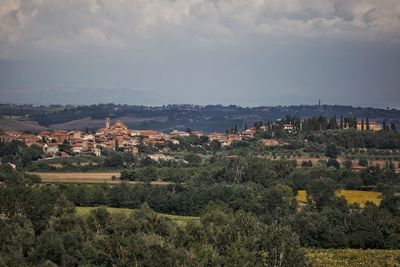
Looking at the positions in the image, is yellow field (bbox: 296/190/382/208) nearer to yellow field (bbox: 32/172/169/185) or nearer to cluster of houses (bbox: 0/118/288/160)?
yellow field (bbox: 32/172/169/185)

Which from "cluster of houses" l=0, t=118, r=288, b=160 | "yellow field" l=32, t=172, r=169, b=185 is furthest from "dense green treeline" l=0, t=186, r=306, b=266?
"cluster of houses" l=0, t=118, r=288, b=160

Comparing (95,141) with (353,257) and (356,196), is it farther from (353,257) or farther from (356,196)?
(353,257)

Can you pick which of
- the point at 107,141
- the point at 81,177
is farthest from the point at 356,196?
the point at 107,141

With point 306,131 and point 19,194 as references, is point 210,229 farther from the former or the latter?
point 306,131

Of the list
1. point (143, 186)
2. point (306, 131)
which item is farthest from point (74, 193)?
point (306, 131)

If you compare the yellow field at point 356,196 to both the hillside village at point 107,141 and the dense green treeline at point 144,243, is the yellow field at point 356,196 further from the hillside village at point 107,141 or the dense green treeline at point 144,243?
the hillside village at point 107,141
